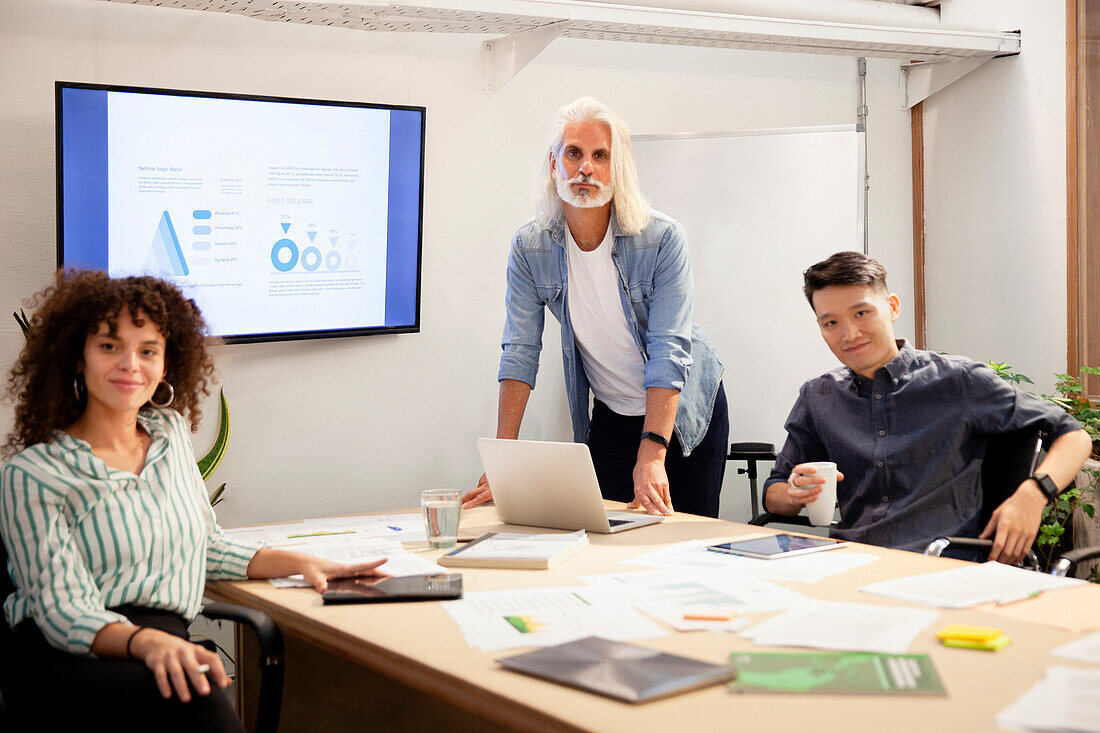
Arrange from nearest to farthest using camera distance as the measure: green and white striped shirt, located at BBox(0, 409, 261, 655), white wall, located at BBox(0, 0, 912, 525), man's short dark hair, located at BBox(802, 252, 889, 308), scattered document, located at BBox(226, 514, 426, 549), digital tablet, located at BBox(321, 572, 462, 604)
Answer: green and white striped shirt, located at BBox(0, 409, 261, 655), digital tablet, located at BBox(321, 572, 462, 604), scattered document, located at BBox(226, 514, 426, 549), man's short dark hair, located at BBox(802, 252, 889, 308), white wall, located at BBox(0, 0, 912, 525)

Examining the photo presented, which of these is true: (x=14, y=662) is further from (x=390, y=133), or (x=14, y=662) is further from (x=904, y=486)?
(x=390, y=133)

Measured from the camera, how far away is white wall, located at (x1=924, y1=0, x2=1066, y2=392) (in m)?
3.92

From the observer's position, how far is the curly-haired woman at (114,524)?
4.69ft

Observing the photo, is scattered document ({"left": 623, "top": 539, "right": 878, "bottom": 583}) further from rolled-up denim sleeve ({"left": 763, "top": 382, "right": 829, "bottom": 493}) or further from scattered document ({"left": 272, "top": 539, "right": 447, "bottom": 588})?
rolled-up denim sleeve ({"left": 763, "top": 382, "right": 829, "bottom": 493})

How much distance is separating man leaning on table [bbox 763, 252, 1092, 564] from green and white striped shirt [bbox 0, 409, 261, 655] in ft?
3.78

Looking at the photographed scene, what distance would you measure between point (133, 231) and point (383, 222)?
80 centimetres

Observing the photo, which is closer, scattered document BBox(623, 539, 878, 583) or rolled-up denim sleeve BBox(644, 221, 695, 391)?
scattered document BBox(623, 539, 878, 583)

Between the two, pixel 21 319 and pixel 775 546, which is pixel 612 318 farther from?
pixel 21 319

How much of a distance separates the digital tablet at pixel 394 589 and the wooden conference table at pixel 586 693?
2 cm

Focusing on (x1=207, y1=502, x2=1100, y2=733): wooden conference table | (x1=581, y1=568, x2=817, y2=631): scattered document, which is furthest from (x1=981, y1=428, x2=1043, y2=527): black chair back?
(x1=581, y1=568, x2=817, y2=631): scattered document

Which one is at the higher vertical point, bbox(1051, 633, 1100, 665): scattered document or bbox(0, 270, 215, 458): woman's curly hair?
bbox(0, 270, 215, 458): woman's curly hair

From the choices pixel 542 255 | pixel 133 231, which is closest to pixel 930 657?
pixel 542 255

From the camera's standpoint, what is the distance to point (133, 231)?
9.95ft

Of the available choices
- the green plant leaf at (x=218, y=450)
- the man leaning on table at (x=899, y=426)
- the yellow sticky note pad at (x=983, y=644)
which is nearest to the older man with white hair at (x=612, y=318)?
the man leaning on table at (x=899, y=426)
